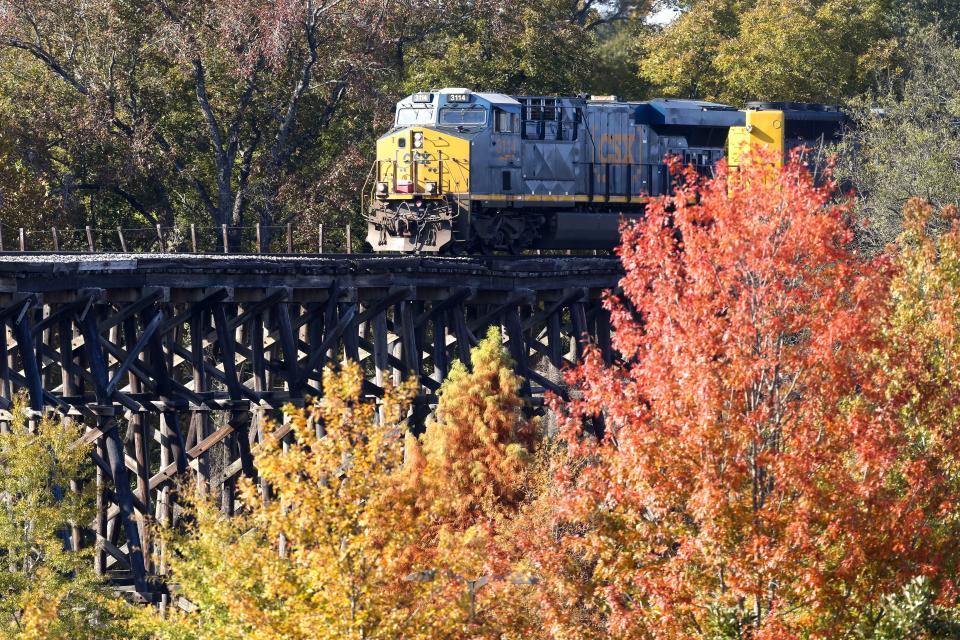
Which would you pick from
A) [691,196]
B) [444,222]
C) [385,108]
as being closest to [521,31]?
[385,108]

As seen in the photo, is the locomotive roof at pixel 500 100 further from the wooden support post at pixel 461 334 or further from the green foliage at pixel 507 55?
the green foliage at pixel 507 55

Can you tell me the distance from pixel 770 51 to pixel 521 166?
23121mm

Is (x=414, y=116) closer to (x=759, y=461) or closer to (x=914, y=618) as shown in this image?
(x=759, y=461)

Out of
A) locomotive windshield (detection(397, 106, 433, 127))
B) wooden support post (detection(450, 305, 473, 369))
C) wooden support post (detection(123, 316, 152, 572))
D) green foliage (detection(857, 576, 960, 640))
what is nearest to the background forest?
locomotive windshield (detection(397, 106, 433, 127))

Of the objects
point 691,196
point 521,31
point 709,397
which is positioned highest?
point 521,31

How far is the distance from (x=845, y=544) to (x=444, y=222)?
1662 centimetres

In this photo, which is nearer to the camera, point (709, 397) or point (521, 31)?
point (709, 397)

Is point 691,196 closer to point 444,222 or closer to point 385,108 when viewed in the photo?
point 444,222

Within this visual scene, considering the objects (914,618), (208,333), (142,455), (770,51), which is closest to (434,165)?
(208,333)

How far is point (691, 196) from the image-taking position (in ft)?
59.8

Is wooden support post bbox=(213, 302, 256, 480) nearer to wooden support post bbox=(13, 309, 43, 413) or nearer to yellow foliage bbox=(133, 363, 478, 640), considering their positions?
wooden support post bbox=(13, 309, 43, 413)

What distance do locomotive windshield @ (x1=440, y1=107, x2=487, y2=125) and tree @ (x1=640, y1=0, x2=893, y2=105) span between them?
74.7ft

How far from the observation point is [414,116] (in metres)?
32.9

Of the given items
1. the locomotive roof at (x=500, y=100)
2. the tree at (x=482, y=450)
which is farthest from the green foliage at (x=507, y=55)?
the tree at (x=482, y=450)
